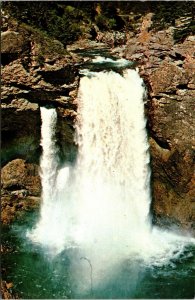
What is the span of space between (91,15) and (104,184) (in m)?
7.02

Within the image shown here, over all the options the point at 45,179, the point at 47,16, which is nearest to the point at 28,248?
the point at 45,179

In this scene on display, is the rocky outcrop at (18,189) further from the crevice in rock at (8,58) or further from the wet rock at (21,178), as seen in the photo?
the crevice in rock at (8,58)

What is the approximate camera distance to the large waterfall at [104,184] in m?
14.6

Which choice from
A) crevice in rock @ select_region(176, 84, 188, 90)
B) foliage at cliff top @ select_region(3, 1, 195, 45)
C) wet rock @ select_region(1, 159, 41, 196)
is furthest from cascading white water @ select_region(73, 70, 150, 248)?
foliage at cliff top @ select_region(3, 1, 195, 45)

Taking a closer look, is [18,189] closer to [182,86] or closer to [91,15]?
[182,86]

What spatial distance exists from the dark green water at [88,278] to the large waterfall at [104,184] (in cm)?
44

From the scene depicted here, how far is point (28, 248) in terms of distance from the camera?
14359 millimetres

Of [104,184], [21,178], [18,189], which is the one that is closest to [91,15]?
[104,184]

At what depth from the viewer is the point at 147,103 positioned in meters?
15.0

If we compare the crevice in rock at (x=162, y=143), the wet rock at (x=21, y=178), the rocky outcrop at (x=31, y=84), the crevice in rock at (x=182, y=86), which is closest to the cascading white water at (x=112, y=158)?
the crevice in rock at (x=162, y=143)

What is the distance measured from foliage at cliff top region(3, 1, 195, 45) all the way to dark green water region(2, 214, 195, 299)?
25.8 feet

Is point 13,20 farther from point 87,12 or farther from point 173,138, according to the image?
point 173,138

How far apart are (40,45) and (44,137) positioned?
3.22m

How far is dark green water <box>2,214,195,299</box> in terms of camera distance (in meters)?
12.2
